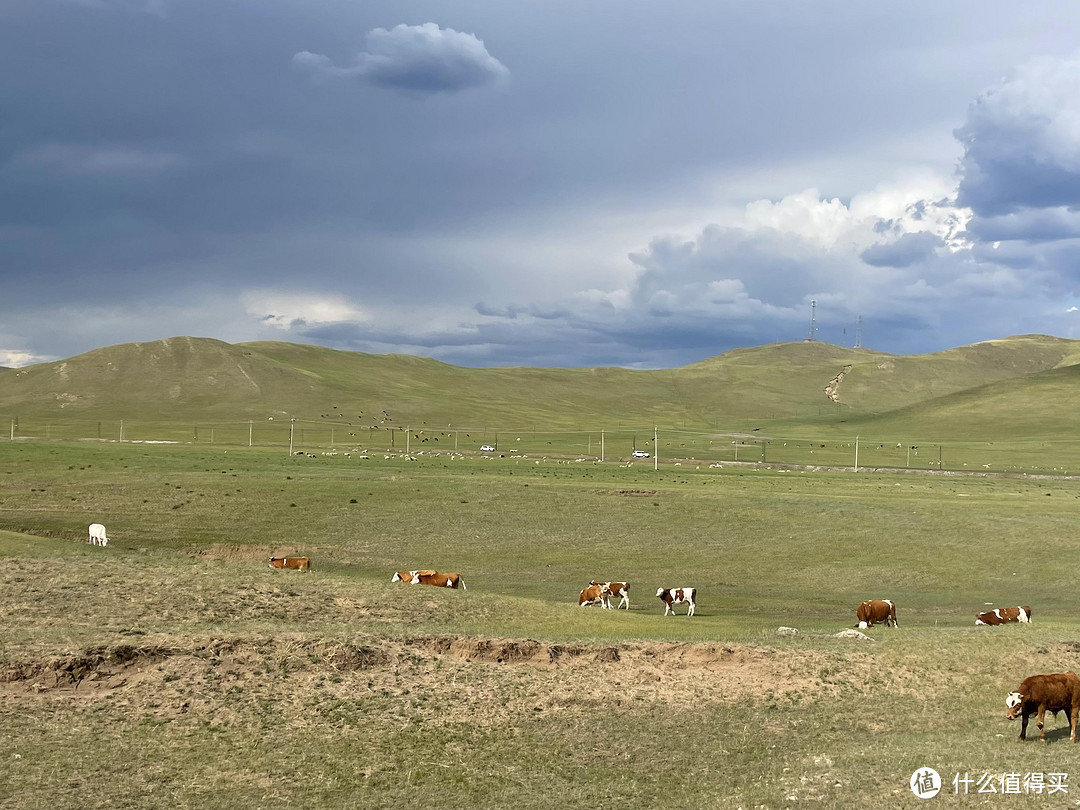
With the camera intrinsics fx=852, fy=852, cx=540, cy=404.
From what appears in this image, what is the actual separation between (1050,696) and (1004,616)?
1757cm

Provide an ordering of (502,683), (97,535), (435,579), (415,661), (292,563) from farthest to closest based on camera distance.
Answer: (97,535), (292,563), (435,579), (415,661), (502,683)

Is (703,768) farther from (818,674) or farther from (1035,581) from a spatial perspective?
(1035,581)

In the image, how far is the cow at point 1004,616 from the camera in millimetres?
34094

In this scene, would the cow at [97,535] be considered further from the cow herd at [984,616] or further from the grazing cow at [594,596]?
the grazing cow at [594,596]

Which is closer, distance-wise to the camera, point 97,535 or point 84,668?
point 84,668

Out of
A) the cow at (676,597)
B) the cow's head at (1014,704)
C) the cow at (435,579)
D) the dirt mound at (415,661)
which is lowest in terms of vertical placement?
the cow at (676,597)

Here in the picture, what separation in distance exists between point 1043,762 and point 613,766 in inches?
335

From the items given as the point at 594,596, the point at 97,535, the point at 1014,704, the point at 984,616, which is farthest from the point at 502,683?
the point at 97,535

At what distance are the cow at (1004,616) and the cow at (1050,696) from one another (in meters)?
16.1

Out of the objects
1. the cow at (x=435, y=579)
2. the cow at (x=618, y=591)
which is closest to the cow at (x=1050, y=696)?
the cow at (x=618, y=591)

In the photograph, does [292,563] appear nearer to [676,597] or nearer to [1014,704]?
[676,597]

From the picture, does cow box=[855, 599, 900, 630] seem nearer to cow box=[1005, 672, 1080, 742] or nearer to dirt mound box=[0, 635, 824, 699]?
dirt mound box=[0, 635, 824, 699]

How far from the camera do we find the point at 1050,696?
744 inches

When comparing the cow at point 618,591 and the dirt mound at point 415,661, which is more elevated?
the dirt mound at point 415,661
